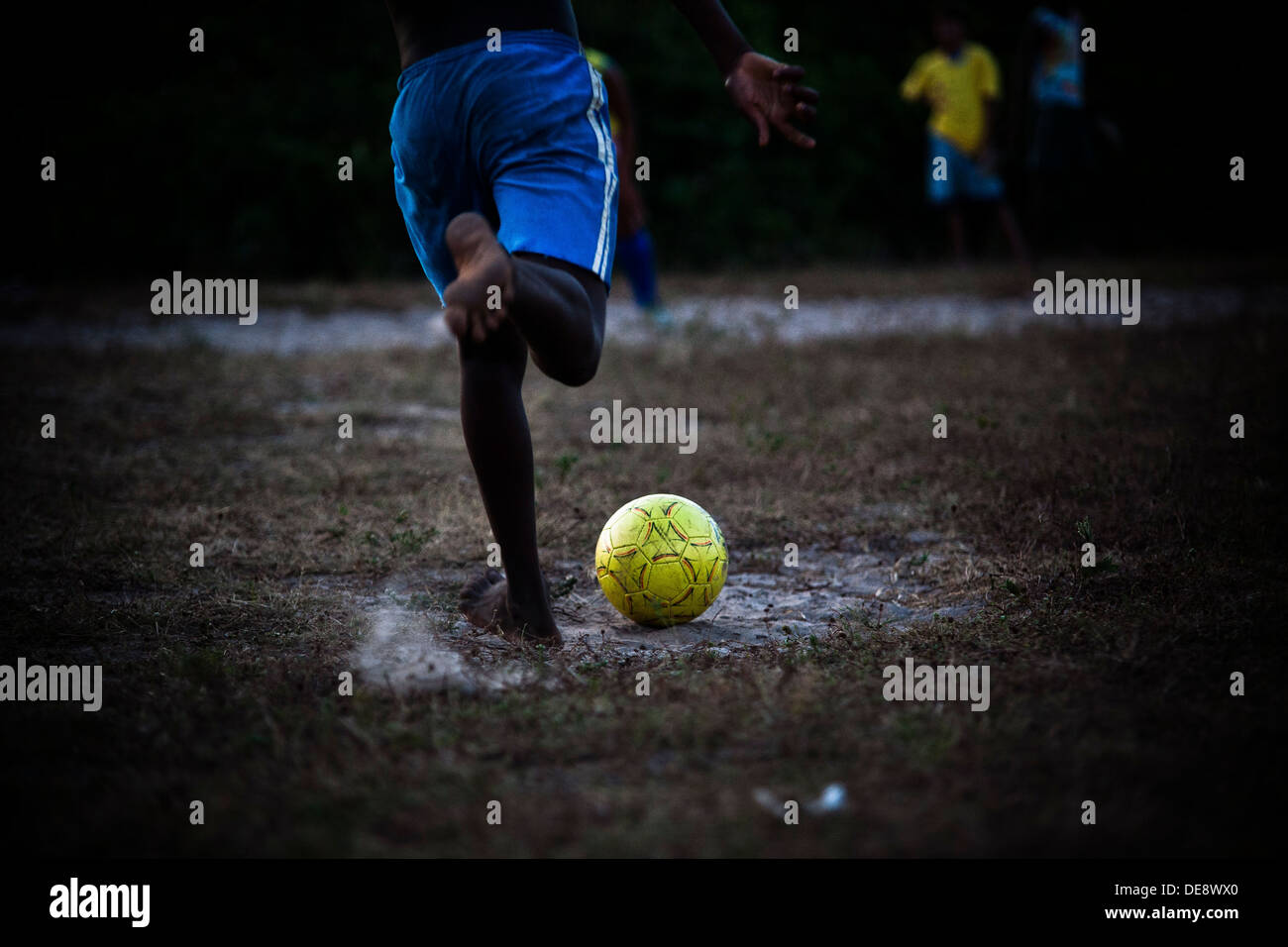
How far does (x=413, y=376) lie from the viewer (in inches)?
267

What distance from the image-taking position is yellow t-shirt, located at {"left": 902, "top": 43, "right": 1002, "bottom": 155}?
419 inches

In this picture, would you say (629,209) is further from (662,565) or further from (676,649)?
(676,649)

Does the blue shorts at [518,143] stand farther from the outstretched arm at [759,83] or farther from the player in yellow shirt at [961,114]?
the player in yellow shirt at [961,114]

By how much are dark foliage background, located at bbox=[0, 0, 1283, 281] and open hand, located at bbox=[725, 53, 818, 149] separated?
28.7 ft

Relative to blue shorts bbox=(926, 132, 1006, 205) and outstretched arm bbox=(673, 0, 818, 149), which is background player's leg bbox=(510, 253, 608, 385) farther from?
blue shorts bbox=(926, 132, 1006, 205)

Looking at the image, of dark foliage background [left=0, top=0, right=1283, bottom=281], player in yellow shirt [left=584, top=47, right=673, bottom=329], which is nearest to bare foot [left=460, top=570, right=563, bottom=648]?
player in yellow shirt [left=584, top=47, right=673, bottom=329]

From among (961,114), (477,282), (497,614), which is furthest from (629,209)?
(477,282)

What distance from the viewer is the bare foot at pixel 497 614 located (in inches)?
112

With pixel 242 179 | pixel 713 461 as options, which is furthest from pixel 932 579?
pixel 242 179

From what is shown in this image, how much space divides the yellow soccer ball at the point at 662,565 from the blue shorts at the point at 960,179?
853 cm

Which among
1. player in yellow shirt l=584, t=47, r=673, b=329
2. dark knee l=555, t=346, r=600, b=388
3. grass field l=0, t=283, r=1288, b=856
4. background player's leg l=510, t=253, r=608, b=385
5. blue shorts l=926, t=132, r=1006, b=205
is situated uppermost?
blue shorts l=926, t=132, r=1006, b=205

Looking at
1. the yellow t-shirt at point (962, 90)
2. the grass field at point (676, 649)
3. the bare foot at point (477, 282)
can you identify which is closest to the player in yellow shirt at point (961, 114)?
the yellow t-shirt at point (962, 90)
